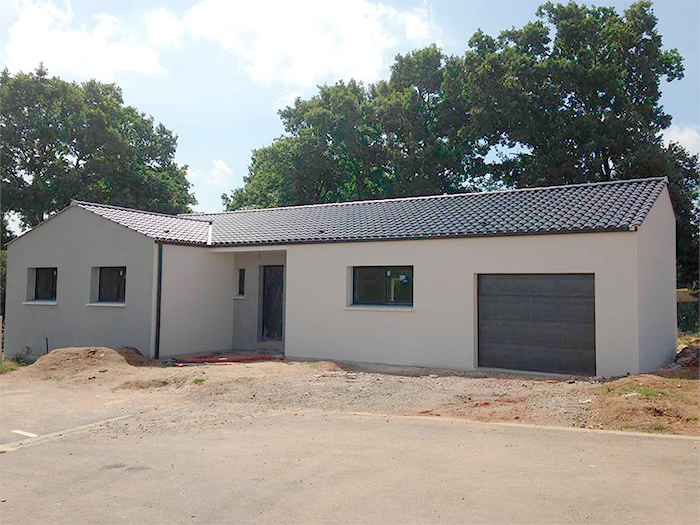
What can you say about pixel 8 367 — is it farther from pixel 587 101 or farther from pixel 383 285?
pixel 587 101

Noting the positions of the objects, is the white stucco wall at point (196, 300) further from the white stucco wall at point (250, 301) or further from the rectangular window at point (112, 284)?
the rectangular window at point (112, 284)

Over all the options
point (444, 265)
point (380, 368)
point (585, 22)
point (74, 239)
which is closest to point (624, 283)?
point (444, 265)

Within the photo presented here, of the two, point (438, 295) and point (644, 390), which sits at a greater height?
point (438, 295)

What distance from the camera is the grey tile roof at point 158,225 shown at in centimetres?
1700

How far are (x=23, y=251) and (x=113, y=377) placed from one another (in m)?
8.26

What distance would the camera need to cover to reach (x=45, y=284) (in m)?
19.3

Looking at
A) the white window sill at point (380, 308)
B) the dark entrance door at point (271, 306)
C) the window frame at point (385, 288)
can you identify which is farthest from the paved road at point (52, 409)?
the dark entrance door at point (271, 306)

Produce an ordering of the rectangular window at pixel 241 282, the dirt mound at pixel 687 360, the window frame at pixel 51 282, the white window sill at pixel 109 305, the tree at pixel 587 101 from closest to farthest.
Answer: the dirt mound at pixel 687 360 < the white window sill at pixel 109 305 < the rectangular window at pixel 241 282 < the window frame at pixel 51 282 < the tree at pixel 587 101

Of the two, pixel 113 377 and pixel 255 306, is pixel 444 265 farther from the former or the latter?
pixel 113 377

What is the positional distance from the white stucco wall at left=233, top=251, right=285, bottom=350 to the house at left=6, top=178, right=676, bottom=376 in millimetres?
42

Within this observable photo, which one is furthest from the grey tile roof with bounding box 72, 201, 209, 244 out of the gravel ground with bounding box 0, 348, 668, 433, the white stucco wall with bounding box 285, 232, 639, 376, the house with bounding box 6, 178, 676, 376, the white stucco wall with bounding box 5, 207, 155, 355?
the gravel ground with bounding box 0, 348, 668, 433

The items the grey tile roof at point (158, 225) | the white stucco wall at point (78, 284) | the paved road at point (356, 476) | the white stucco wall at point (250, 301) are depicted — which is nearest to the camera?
the paved road at point (356, 476)

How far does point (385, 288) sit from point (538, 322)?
3908mm

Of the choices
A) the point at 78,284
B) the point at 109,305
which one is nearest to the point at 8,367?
the point at 109,305
